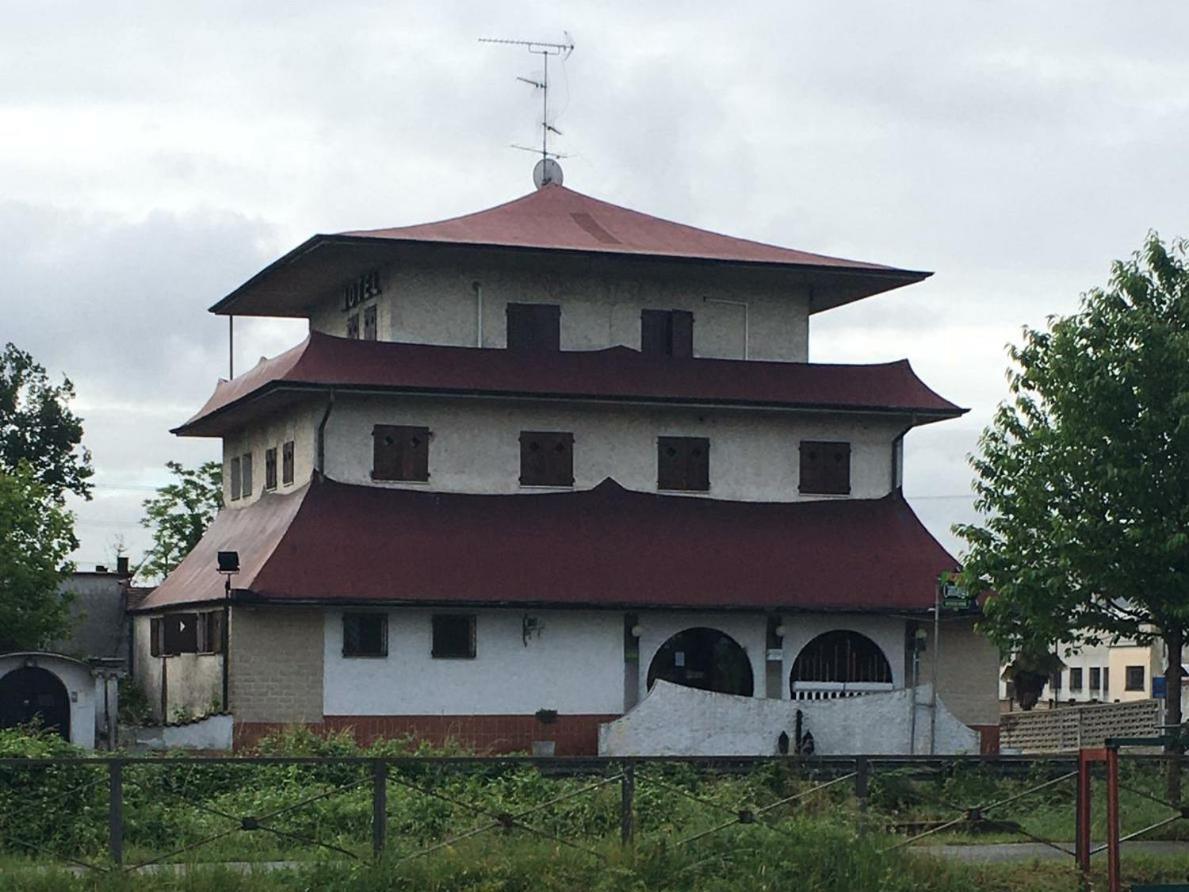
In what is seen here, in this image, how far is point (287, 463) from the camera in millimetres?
46875

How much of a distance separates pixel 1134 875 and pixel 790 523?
23.4 m

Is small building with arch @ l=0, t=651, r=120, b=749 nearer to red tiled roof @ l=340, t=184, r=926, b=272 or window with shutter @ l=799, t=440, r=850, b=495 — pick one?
red tiled roof @ l=340, t=184, r=926, b=272

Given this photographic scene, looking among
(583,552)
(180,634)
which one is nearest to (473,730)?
(583,552)

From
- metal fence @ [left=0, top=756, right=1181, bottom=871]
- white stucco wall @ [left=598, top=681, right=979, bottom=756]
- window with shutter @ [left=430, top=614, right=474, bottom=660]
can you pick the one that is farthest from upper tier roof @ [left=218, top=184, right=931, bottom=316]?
metal fence @ [left=0, top=756, right=1181, bottom=871]

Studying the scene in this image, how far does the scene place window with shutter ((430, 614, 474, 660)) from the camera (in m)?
42.5

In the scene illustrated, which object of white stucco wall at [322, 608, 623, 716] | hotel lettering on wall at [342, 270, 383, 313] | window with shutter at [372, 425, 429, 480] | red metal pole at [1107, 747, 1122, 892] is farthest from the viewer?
hotel lettering on wall at [342, 270, 383, 313]

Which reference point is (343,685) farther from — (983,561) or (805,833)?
(805,833)

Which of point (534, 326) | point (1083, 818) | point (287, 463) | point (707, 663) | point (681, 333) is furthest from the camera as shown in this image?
point (681, 333)

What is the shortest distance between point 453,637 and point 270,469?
8.30 m

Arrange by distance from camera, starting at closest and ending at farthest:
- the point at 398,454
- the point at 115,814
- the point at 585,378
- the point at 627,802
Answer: the point at 115,814 → the point at 627,802 → the point at 398,454 → the point at 585,378

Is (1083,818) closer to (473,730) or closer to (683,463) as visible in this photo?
(473,730)

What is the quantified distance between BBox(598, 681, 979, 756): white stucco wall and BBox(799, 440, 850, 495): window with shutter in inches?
217

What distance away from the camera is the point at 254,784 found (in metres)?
26.4

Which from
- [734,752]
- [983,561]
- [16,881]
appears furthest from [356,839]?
[734,752]
